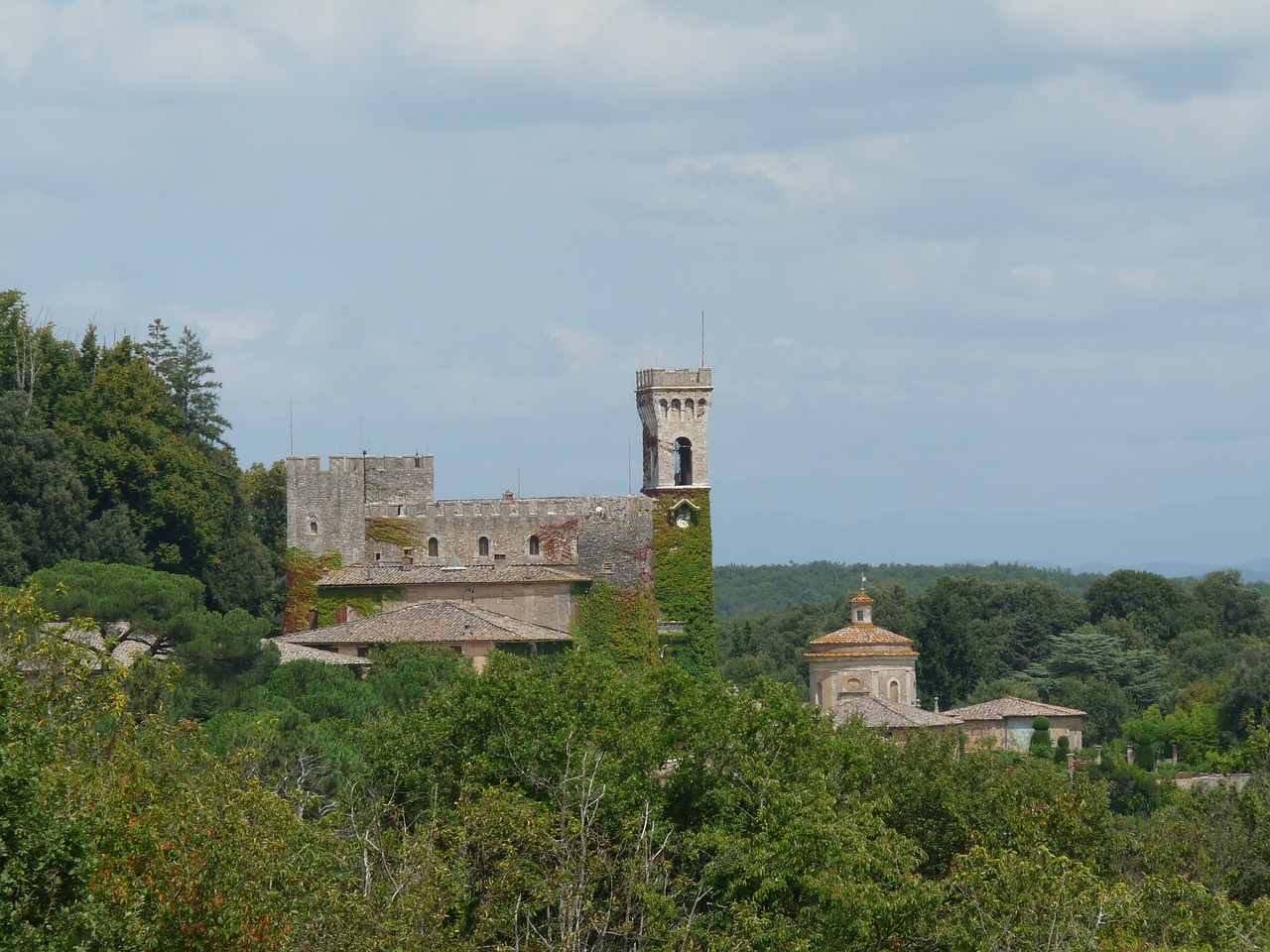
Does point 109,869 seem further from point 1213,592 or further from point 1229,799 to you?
point 1213,592

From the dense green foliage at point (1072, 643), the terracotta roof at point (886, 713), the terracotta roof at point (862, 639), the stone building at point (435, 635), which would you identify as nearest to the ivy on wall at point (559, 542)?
the stone building at point (435, 635)

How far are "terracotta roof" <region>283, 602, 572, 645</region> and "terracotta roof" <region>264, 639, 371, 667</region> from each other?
21.0 inches

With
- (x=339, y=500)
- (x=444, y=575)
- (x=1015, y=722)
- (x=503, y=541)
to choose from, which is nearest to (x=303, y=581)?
(x=339, y=500)

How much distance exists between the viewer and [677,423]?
212 ft

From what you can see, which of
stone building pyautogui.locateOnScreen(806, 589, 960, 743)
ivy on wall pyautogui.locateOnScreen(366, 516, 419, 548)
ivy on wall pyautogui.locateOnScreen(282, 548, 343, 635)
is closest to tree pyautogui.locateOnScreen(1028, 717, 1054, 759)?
stone building pyautogui.locateOnScreen(806, 589, 960, 743)

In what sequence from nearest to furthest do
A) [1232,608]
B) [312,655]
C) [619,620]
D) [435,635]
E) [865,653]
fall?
[312,655] < [435,635] < [619,620] < [865,653] < [1232,608]

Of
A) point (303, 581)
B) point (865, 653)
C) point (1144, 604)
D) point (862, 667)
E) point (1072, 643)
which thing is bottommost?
point (862, 667)

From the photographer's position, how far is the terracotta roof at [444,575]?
62.0m

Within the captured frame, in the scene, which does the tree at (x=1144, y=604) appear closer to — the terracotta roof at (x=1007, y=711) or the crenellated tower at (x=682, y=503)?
the terracotta roof at (x=1007, y=711)

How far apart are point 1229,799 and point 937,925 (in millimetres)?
15764

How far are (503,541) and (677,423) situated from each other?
5.86m

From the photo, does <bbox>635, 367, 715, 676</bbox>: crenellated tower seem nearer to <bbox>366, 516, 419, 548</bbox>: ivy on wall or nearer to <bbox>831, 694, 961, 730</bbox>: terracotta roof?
<bbox>831, 694, 961, 730</bbox>: terracotta roof

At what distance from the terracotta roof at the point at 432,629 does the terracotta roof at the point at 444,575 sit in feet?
4.59

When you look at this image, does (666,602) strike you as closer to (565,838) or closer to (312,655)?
(312,655)
